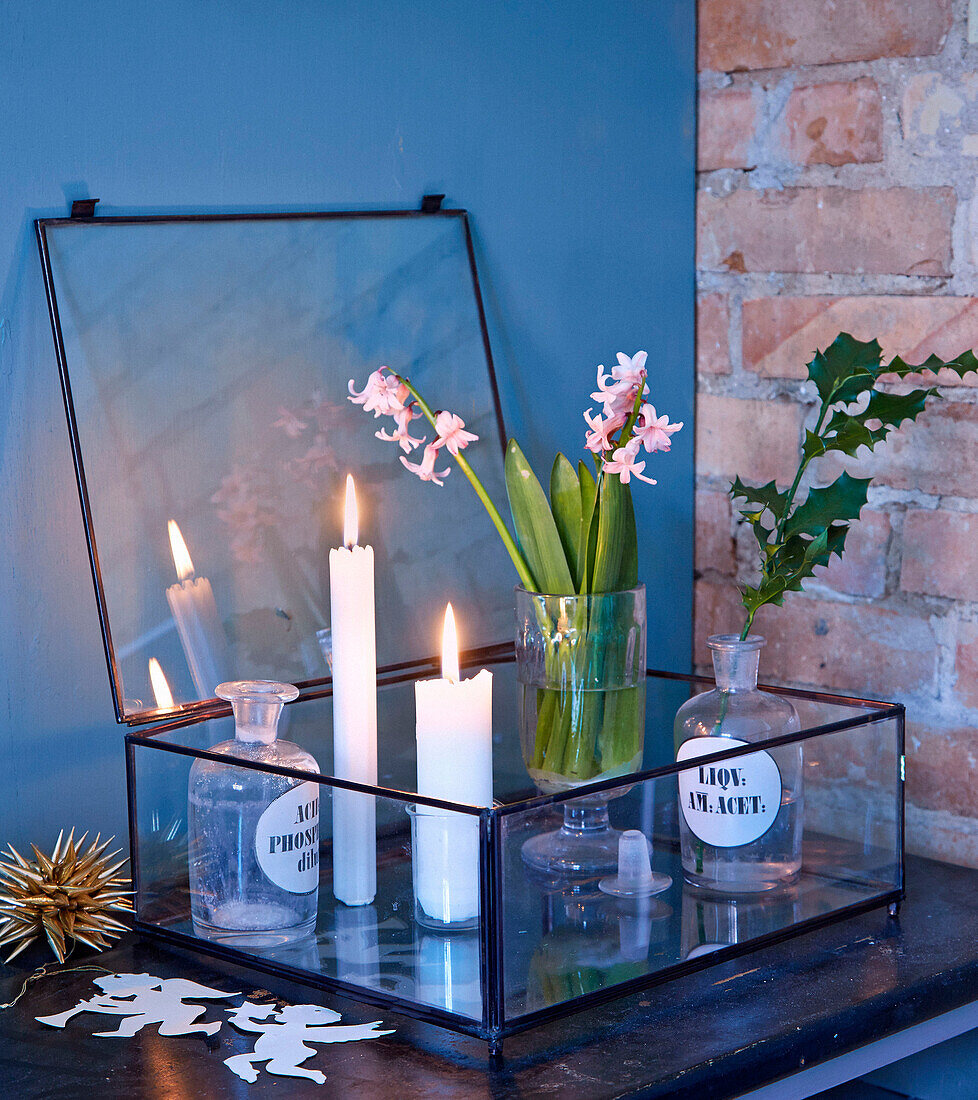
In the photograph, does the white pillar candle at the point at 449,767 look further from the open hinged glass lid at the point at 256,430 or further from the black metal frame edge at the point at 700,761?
the open hinged glass lid at the point at 256,430

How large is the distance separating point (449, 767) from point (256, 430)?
30cm

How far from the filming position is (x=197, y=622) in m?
0.95

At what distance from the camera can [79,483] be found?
2.95 feet

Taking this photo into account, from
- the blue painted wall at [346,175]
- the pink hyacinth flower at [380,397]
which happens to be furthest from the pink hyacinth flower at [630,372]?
the blue painted wall at [346,175]

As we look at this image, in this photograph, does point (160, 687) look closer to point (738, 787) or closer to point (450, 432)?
point (450, 432)

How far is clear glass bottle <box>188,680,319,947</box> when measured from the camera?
0.83m

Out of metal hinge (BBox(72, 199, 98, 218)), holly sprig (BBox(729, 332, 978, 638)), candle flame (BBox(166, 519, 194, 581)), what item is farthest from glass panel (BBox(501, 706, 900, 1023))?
metal hinge (BBox(72, 199, 98, 218))

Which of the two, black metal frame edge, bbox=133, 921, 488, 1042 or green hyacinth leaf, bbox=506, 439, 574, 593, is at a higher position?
green hyacinth leaf, bbox=506, 439, 574, 593

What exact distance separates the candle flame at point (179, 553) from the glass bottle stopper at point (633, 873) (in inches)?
13.2

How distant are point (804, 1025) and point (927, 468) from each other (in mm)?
464

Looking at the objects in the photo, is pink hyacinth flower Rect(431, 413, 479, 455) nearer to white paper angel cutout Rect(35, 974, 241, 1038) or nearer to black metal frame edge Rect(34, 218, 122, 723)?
black metal frame edge Rect(34, 218, 122, 723)

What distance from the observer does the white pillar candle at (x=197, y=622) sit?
0.94 m

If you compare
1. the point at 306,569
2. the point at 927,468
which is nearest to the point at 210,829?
the point at 306,569

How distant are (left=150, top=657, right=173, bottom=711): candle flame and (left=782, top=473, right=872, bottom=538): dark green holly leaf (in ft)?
1.43
